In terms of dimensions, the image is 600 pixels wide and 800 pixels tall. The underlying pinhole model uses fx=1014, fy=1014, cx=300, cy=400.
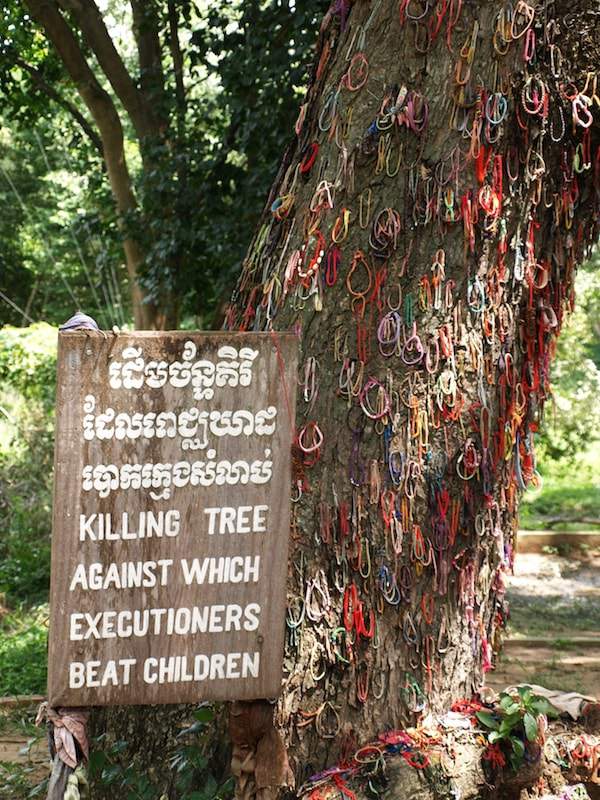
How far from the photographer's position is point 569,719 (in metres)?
4.52

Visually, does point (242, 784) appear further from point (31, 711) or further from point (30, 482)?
point (30, 482)

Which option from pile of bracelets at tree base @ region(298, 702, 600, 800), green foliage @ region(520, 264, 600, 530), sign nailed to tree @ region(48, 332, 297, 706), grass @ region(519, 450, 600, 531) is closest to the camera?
sign nailed to tree @ region(48, 332, 297, 706)

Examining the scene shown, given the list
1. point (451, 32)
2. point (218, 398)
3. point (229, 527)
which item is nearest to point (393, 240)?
point (451, 32)

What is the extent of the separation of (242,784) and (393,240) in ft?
6.80

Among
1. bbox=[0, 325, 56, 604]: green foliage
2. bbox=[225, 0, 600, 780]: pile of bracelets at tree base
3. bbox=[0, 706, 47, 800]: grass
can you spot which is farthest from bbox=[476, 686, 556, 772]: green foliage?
bbox=[0, 325, 56, 604]: green foliage

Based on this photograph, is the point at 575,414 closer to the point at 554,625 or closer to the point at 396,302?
the point at 554,625

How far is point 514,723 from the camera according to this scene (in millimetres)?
4121

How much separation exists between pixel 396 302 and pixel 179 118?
6.48 metres

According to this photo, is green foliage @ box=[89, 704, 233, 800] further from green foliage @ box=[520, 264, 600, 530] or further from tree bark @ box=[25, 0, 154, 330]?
green foliage @ box=[520, 264, 600, 530]

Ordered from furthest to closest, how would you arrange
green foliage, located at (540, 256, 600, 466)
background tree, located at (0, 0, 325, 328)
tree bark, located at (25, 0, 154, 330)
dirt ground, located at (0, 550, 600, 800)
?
green foliage, located at (540, 256, 600, 466), tree bark, located at (25, 0, 154, 330), background tree, located at (0, 0, 325, 328), dirt ground, located at (0, 550, 600, 800)

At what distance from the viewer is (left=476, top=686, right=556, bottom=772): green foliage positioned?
4086 millimetres

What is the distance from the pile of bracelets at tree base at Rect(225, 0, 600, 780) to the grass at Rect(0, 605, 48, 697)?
3245 mm

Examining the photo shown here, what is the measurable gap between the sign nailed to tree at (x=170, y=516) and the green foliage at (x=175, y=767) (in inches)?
28.9

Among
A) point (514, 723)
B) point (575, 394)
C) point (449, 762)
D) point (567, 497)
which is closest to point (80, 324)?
point (449, 762)
